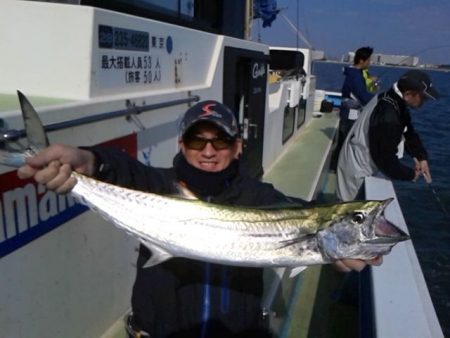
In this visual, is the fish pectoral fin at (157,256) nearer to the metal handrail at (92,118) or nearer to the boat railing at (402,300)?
the metal handrail at (92,118)

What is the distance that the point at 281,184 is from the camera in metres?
5.75

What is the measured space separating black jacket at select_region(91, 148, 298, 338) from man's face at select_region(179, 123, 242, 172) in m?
0.12

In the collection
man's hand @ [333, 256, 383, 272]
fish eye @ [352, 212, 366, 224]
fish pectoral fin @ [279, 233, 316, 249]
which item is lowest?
man's hand @ [333, 256, 383, 272]

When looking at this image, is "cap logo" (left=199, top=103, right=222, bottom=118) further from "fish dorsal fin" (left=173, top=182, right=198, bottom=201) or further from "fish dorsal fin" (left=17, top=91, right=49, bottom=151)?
"fish dorsal fin" (left=17, top=91, right=49, bottom=151)

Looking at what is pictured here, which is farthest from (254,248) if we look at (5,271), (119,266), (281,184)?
(281,184)

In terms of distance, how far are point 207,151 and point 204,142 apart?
4cm

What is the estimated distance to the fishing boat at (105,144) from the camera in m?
1.80

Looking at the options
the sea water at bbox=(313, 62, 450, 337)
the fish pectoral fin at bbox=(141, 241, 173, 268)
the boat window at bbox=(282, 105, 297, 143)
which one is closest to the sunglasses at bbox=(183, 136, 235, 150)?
the fish pectoral fin at bbox=(141, 241, 173, 268)

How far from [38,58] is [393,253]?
2237 mm

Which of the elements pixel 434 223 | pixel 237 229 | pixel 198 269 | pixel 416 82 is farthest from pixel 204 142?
pixel 434 223

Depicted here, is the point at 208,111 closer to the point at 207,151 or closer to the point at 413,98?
the point at 207,151

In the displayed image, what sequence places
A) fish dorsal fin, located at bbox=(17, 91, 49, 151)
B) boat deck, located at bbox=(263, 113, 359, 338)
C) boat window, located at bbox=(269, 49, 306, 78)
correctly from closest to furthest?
1. fish dorsal fin, located at bbox=(17, 91, 49, 151)
2. boat deck, located at bbox=(263, 113, 359, 338)
3. boat window, located at bbox=(269, 49, 306, 78)

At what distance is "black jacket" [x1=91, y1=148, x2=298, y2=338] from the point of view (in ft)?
5.88

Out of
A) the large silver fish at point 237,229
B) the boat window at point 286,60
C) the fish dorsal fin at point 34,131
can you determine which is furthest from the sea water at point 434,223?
the fish dorsal fin at point 34,131
